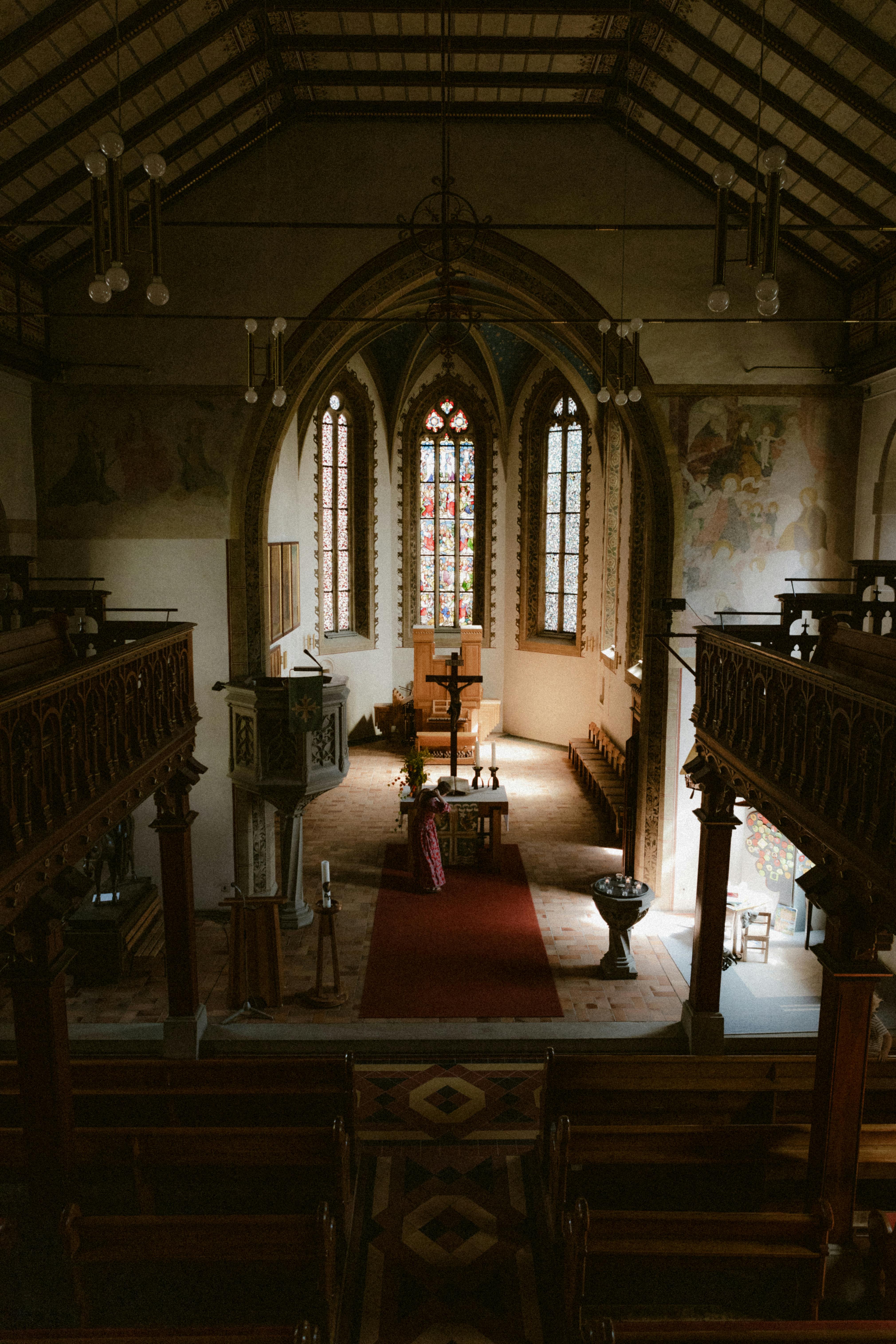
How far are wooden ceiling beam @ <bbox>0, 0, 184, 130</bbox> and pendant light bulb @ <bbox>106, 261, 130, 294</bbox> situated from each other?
5532 millimetres

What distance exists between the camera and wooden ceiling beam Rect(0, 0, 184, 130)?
8.77 meters

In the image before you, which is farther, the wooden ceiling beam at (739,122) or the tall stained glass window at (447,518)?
the tall stained glass window at (447,518)

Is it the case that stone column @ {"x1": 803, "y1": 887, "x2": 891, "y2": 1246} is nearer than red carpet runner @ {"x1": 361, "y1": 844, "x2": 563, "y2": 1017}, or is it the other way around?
stone column @ {"x1": 803, "y1": 887, "x2": 891, "y2": 1246}

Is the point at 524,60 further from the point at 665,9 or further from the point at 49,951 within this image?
the point at 49,951

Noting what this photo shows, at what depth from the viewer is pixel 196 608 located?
12469 mm

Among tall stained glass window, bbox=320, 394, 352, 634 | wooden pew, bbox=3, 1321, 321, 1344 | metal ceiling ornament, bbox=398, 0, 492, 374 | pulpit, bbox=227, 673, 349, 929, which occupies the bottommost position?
wooden pew, bbox=3, 1321, 321, 1344

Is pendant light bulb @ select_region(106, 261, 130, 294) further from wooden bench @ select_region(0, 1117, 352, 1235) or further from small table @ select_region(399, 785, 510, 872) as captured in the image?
small table @ select_region(399, 785, 510, 872)

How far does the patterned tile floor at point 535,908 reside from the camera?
10297 mm

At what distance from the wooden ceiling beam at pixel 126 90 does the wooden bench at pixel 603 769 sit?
1016cm

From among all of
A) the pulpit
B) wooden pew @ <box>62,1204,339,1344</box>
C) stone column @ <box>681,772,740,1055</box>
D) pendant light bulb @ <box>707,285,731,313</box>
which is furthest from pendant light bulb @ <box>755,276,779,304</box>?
the pulpit

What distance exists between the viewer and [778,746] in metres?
6.85

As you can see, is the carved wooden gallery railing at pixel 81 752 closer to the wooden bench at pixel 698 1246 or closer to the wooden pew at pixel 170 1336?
the wooden pew at pixel 170 1336

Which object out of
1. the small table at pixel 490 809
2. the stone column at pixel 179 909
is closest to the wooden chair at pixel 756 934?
the small table at pixel 490 809

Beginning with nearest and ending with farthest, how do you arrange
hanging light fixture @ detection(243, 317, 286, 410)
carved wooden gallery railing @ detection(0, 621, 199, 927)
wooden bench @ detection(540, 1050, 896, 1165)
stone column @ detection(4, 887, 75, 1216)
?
carved wooden gallery railing @ detection(0, 621, 199, 927), stone column @ detection(4, 887, 75, 1216), wooden bench @ detection(540, 1050, 896, 1165), hanging light fixture @ detection(243, 317, 286, 410)
